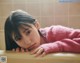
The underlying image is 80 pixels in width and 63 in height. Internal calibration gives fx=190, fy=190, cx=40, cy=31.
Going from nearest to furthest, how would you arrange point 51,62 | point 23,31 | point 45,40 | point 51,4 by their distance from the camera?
point 51,62 < point 23,31 < point 45,40 < point 51,4

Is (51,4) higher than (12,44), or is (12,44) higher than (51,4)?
(51,4)

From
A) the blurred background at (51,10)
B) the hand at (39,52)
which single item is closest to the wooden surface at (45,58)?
the hand at (39,52)

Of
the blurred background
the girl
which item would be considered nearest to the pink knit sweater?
the girl

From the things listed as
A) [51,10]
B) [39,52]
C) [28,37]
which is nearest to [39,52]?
[39,52]

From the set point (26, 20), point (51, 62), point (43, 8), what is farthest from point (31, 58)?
point (43, 8)

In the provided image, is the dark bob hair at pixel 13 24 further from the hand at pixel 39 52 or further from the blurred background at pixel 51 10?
the blurred background at pixel 51 10

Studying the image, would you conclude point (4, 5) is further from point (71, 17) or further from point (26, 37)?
point (26, 37)

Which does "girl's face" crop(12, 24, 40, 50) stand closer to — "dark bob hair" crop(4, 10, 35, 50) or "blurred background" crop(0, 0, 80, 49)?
"dark bob hair" crop(4, 10, 35, 50)

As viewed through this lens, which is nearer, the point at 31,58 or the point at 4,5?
the point at 31,58

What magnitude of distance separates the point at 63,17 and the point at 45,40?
77 centimetres

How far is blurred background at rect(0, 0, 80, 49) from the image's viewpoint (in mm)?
1538

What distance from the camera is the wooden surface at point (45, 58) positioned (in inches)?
23.8

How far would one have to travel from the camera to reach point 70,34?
29.9 inches

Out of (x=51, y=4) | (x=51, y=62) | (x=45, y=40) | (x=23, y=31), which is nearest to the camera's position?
(x=51, y=62)
